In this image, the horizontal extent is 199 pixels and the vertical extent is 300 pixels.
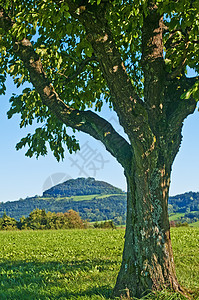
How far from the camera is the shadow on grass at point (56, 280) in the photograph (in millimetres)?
6883

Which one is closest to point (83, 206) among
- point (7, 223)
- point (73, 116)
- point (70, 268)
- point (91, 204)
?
point (91, 204)

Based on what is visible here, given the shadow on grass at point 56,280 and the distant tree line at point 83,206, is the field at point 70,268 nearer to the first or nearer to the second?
the shadow on grass at point 56,280

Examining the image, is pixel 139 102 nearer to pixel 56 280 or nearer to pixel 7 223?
pixel 56 280

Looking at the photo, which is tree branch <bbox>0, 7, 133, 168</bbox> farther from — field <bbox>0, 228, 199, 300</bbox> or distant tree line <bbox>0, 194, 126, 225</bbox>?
distant tree line <bbox>0, 194, 126, 225</bbox>

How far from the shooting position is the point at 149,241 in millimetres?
6035

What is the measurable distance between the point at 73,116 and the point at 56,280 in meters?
4.28

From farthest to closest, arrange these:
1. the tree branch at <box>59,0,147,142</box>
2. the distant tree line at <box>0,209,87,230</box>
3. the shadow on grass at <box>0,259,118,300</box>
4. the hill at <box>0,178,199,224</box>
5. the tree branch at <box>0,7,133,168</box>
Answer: the hill at <box>0,178,199,224</box> < the distant tree line at <box>0,209,87,230</box> < the shadow on grass at <box>0,259,118,300</box> < the tree branch at <box>0,7,133,168</box> < the tree branch at <box>59,0,147,142</box>

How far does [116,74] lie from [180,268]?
592 centimetres

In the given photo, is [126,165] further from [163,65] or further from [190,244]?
[190,244]

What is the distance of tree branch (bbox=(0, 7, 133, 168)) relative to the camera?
6.66 metres

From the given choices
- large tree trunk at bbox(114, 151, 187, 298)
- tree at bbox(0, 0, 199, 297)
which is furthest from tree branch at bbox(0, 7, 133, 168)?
large tree trunk at bbox(114, 151, 187, 298)

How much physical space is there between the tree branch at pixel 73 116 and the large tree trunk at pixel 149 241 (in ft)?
2.28

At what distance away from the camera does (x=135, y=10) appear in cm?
601

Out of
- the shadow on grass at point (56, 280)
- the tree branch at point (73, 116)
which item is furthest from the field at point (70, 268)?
the tree branch at point (73, 116)
